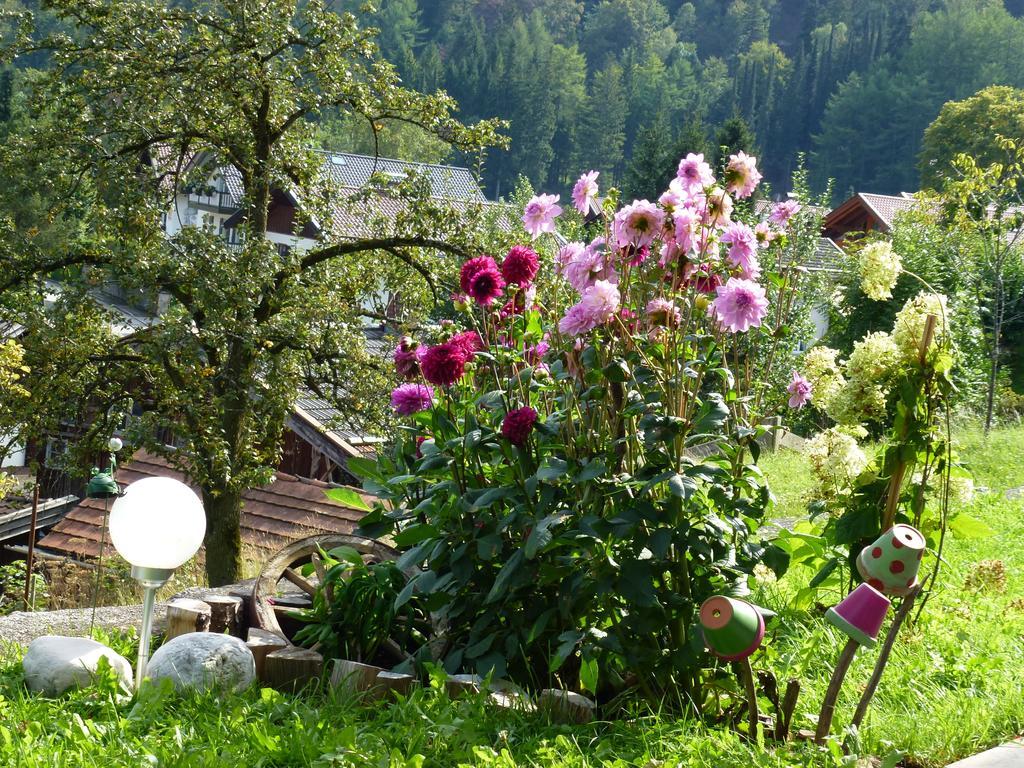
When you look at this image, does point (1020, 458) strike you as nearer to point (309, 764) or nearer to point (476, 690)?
point (476, 690)

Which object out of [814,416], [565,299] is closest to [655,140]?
[814,416]

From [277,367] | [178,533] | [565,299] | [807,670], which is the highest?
[565,299]

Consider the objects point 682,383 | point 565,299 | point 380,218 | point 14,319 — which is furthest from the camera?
point 380,218

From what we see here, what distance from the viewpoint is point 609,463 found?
298cm

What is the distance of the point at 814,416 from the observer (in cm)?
1689

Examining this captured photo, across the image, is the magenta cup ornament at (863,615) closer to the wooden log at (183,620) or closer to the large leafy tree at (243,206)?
the wooden log at (183,620)

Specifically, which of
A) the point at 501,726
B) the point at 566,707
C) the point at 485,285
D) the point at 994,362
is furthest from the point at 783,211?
the point at 994,362

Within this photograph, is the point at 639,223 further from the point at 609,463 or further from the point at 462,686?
the point at 462,686

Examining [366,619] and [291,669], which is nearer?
[291,669]

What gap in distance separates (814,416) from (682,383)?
14.7 metres

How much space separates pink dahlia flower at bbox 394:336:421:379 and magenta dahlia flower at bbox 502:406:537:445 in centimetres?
58

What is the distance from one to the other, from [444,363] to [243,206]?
705 centimetres

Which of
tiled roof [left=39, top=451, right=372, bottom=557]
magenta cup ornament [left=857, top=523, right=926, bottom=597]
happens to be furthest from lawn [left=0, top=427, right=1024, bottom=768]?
tiled roof [left=39, top=451, right=372, bottom=557]

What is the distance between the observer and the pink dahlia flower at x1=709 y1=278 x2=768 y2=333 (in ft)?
8.61
